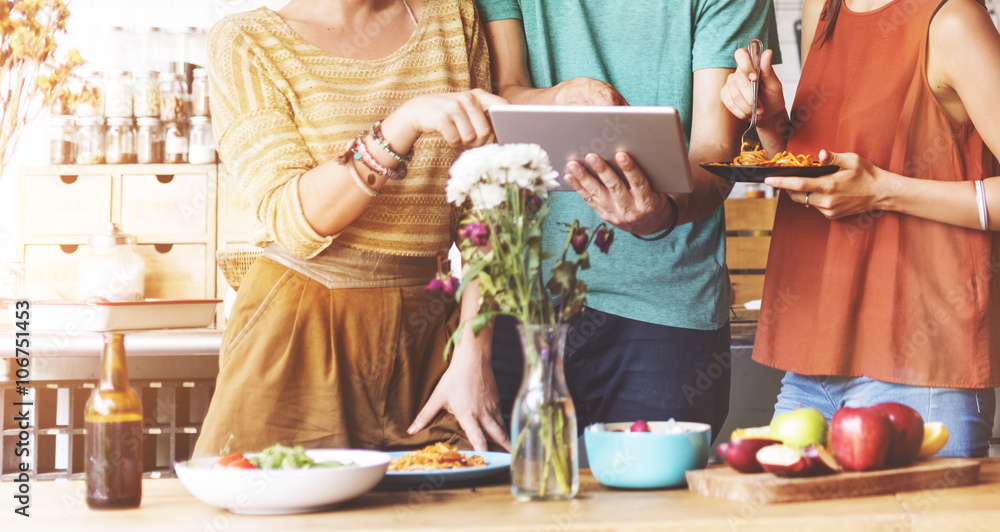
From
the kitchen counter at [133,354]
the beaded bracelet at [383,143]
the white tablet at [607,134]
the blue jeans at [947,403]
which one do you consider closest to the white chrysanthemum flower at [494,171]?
the white tablet at [607,134]

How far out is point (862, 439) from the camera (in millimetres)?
1064

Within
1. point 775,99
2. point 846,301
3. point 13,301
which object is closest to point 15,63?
point 13,301

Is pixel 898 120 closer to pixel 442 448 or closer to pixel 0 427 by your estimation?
pixel 442 448

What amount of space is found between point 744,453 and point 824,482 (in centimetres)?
9

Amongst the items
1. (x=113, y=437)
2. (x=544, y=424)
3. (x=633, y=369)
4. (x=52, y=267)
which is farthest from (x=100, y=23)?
(x=544, y=424)

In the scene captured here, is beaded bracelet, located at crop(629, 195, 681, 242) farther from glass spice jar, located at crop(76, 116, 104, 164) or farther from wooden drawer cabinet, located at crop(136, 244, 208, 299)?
glass spice jar, located at crop(76, 116, 104, 164)

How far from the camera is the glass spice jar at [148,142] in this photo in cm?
293

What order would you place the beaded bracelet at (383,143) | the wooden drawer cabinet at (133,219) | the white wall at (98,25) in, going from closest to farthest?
the beaded bracelet at (383,143) → the wooden drawer cabinet at (133,219) → the white wall at (98,25)

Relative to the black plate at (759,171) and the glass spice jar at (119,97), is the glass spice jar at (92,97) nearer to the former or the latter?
the glass spice jar at (119,97)

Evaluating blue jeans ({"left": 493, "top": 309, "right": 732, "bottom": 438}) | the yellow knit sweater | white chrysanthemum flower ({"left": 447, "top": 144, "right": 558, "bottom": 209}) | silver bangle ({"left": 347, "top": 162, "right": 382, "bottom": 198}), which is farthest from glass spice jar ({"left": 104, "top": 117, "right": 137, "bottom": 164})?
white chrysanthemum flower ({"left": 447, "top": 144, "right": 558, "bottom": 209})

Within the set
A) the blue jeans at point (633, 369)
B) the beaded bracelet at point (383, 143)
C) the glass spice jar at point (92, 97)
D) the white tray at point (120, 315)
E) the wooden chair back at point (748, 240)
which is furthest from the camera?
the wooden chair back at point (748, 240)

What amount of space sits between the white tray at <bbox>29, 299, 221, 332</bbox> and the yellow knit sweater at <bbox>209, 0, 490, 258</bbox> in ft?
3.59

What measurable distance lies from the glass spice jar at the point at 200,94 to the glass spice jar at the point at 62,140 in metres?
0.40

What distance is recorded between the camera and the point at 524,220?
3.28 feet
